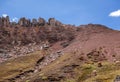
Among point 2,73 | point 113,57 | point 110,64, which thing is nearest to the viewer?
point 110,64

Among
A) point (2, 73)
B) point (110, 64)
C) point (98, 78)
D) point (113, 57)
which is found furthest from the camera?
point (2, 73)

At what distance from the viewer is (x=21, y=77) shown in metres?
187

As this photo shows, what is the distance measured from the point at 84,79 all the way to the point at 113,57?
110ft

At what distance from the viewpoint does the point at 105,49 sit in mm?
193875

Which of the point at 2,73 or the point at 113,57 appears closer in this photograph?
the point at 113,57

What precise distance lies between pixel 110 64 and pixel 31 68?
4915 cm

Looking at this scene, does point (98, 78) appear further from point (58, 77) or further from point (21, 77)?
point (21, 77)

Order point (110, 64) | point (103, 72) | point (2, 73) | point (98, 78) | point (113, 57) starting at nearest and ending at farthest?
1. point (98, 78)
2. point (103, 72)
3. point (110, 64)
4. point (113, 57)
5. point (2, 73)

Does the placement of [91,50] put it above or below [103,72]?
above

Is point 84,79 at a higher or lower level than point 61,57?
lower

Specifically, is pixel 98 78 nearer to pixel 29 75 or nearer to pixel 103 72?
pixel 103 72

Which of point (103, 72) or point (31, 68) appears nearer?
point (103, 72)

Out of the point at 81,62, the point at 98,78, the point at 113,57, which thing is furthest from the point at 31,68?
the point at 98,78

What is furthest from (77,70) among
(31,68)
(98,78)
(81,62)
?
(31,68)
